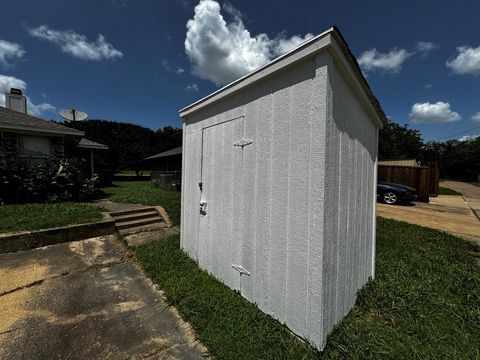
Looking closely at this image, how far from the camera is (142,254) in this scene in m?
3.75

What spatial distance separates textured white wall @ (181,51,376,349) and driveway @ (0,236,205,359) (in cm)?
90

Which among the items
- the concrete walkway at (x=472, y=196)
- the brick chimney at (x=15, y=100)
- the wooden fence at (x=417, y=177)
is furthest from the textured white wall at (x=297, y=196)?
the brick chimney at (x=15, y=100)

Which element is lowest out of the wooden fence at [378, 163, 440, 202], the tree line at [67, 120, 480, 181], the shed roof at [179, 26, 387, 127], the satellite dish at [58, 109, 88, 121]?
the wooden fence at [378, 163, 440, 202]

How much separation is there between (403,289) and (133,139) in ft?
151

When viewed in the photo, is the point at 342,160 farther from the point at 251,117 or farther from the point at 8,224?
the point at 8,224

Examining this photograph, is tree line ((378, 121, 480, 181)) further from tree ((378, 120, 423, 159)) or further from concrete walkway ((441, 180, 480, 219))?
concrete walkway ((441, 180, 480, 219))

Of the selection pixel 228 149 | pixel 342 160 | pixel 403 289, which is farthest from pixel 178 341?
pixel 403 289

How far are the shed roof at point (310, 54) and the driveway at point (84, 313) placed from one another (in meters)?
2.63

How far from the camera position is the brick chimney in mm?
10485

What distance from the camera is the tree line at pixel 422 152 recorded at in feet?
133

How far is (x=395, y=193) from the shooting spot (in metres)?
9.91

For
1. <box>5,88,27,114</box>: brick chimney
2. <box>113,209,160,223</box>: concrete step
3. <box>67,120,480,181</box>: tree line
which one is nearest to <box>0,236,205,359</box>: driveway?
<box>113,209,160,223</box>: concrete step

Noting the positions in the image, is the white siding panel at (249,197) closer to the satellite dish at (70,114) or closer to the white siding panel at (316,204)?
the white siding panel at (316,204)

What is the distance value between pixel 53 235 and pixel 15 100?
11.2m
